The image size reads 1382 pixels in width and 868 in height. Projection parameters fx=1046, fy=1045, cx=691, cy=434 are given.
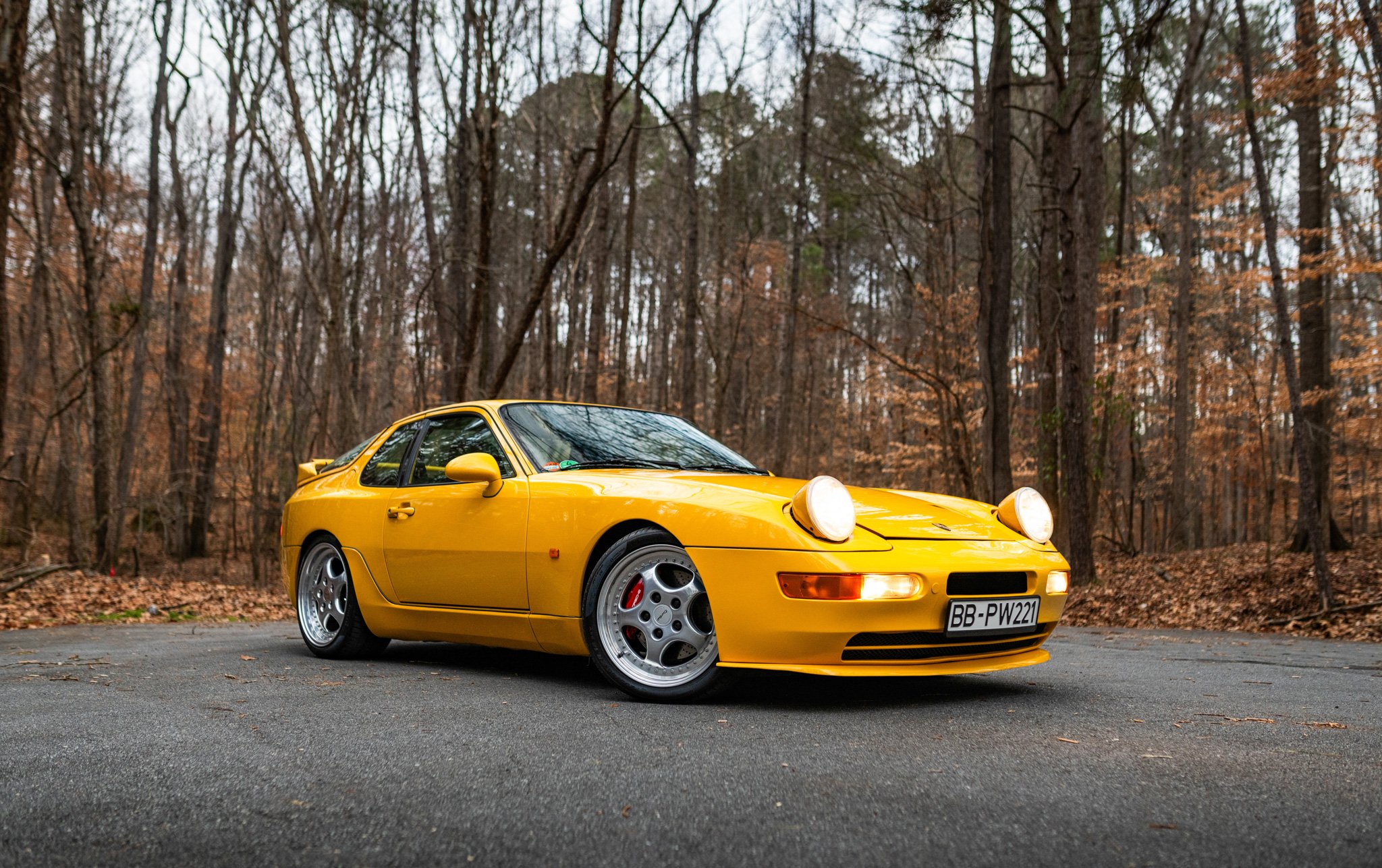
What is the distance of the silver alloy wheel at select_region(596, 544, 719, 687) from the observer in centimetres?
405

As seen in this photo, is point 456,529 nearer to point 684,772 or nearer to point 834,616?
point 834,616

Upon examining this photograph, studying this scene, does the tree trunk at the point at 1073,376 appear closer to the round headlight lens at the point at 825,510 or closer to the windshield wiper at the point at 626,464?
the windshield wiper at the point at 626,464

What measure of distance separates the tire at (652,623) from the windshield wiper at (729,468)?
88cm

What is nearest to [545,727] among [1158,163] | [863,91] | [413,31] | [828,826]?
[828,826]

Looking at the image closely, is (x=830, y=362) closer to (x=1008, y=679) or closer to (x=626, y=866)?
(x=1008, y=679)

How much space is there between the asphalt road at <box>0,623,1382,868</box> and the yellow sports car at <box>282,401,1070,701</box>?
0.73ft

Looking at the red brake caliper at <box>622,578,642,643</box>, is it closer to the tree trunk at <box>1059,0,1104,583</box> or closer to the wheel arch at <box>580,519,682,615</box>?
the wheel arch at <box>580,519,682,615</box>

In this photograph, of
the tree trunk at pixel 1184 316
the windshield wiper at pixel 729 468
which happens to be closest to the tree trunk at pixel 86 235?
the windshield wiper at pixel 729 468

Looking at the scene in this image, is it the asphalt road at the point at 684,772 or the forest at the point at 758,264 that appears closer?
the asphalt road at the point at 684,772

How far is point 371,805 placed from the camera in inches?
97.5

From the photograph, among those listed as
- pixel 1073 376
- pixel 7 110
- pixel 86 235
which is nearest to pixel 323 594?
pixel 7 110

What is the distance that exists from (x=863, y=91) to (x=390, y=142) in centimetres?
943

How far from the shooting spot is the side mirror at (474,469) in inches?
183

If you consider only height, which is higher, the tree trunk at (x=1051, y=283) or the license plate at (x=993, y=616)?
the tree trunk at (x=1051, y=283)
